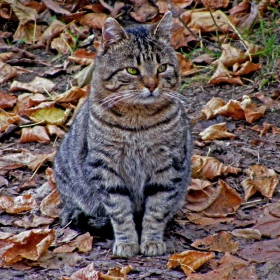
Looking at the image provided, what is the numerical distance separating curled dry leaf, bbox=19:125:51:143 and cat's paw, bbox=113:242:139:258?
1.84 meters

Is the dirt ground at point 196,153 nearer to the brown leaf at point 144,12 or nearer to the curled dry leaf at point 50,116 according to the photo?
the curled dry leaf at point 50,116

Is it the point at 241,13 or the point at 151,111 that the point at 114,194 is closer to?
the point at 151,111

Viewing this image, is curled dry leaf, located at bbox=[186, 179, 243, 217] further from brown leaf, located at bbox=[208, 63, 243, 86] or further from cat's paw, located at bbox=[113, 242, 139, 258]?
brown leaf, located at bbox=[208, 63, 243, 86]

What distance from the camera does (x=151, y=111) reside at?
407 centimetres

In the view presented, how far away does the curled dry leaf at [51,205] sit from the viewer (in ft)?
15.0

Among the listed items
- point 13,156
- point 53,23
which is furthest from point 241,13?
point 13,156

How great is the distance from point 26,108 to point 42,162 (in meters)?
0.93

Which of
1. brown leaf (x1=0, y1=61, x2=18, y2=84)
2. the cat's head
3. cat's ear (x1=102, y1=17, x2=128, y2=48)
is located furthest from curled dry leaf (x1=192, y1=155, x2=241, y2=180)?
brown leaf (x1=0, y1=61, x2=18, y2=84)

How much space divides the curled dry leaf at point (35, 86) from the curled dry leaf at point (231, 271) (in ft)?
10.4

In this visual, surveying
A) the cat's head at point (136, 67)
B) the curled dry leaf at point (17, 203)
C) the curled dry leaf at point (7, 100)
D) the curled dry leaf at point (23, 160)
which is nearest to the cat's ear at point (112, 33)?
the cat's head at point (136, 67)

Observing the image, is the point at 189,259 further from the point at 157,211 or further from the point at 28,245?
the point at 28,245

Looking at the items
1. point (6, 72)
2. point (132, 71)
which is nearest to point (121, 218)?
point (132, 71)

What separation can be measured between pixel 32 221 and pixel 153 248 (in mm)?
1002

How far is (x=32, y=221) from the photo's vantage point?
4473mm
